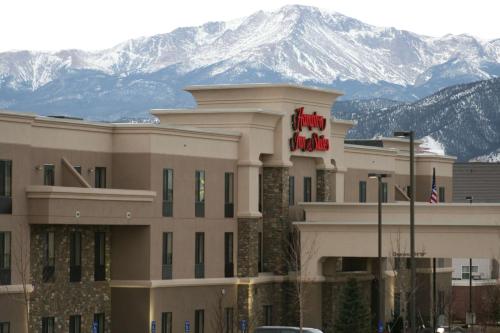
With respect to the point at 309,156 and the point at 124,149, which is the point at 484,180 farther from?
the point at 124,149

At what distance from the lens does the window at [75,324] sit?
2783 inches

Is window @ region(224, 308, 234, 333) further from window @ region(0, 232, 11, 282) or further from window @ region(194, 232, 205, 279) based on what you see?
window @ region(0, 232, 11, 282)

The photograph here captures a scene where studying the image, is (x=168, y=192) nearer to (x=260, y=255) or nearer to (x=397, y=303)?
(x=260, y=255)

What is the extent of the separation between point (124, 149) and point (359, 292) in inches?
610

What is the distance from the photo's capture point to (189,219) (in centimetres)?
7750

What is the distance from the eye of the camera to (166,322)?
7506 centimetres

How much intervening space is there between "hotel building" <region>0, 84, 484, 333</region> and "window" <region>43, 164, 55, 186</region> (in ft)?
0.23

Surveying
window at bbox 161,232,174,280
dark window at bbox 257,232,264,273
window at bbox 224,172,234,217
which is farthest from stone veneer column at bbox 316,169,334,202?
window at bbox 161,232,174,280

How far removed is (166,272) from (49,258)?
24.9 ft

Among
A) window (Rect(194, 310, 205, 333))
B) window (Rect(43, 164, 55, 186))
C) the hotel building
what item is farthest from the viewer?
window (Rect(194, 310, 205, 333))

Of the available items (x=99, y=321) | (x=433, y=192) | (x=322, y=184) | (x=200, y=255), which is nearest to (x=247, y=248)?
(x=200, y=255)

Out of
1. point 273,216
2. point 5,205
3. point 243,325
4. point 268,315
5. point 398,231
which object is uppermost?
point 5,205

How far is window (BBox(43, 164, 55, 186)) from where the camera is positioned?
6975cm

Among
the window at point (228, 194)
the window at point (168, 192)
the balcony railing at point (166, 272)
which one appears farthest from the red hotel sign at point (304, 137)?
the balcony railing at point (166, 272)
